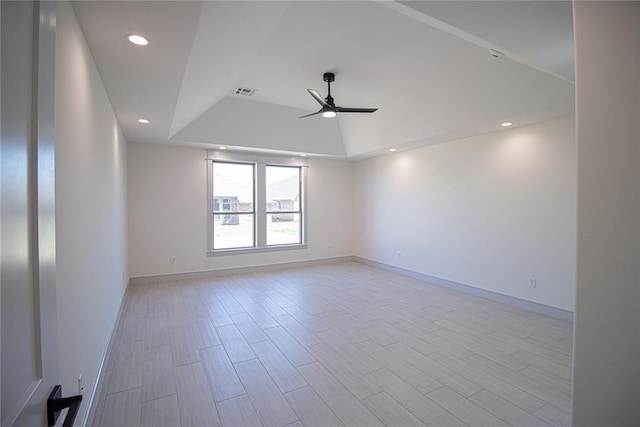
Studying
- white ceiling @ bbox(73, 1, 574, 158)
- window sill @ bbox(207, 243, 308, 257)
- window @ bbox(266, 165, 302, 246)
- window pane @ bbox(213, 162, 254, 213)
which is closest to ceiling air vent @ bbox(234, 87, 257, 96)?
white ceiling @ bbox(73, 1, 574, 158)

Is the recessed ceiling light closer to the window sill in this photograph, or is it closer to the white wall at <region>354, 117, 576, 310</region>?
the white wall at <region>354, 117, 576, 310</region>

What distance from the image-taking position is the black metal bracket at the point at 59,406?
0.72 m

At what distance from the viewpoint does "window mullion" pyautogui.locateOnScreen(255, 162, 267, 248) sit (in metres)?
6.26

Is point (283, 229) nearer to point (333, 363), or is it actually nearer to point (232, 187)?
point (232, 187)

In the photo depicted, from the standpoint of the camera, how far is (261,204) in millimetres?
6301

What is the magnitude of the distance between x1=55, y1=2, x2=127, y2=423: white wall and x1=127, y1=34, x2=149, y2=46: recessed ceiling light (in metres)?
0.27

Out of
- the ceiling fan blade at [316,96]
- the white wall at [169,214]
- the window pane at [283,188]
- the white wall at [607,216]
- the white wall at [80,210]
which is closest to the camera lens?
the white wall at [607,216]

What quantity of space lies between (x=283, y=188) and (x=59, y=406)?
6.03 metres

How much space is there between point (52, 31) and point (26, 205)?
51 centimetres

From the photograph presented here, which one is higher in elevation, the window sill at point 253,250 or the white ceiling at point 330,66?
the white ceiling at point 330,66

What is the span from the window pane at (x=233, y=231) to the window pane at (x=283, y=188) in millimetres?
557

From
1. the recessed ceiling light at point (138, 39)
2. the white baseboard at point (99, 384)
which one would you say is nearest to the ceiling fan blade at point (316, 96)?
the recessed ceiling light at point (138, 39)

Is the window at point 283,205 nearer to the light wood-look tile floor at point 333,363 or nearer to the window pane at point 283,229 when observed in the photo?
the window pane at point 283,229

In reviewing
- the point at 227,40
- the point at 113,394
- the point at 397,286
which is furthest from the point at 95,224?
the point at 397,286
